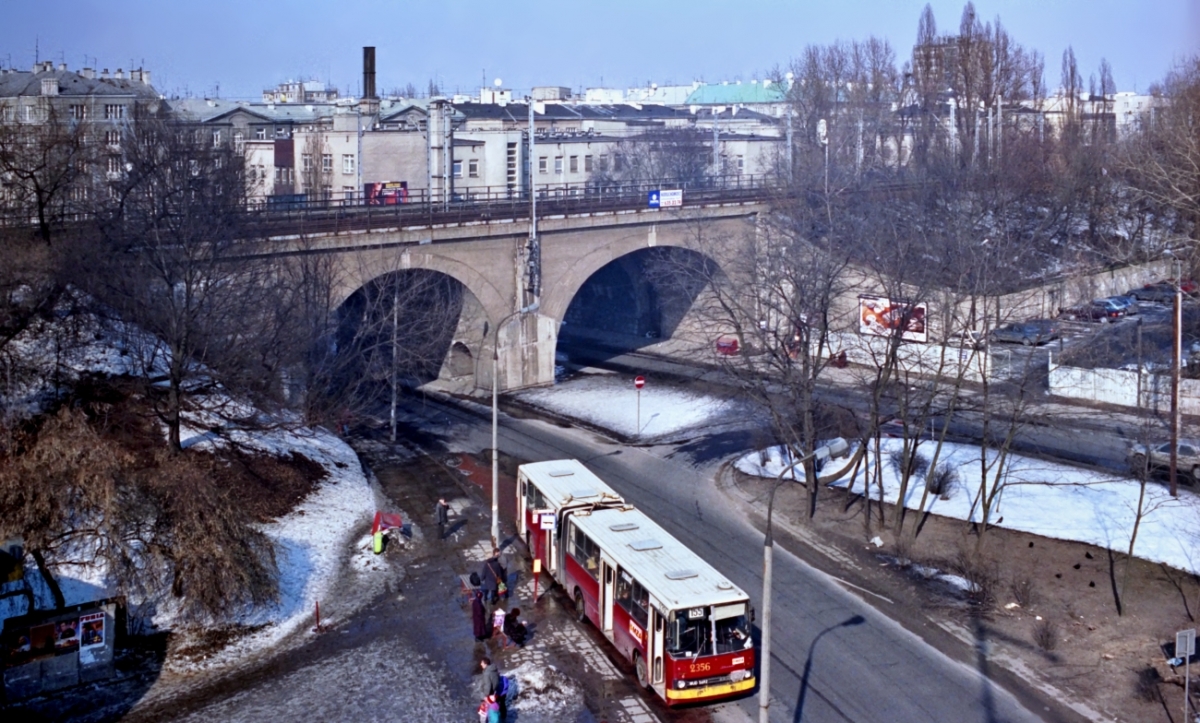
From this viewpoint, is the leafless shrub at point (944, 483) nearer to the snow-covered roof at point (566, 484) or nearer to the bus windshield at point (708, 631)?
the snow-covered roof at point (566, 484)

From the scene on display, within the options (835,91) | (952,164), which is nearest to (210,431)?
(952,164)

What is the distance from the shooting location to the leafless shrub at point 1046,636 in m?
18.9

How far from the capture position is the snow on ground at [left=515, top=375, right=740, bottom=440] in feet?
117

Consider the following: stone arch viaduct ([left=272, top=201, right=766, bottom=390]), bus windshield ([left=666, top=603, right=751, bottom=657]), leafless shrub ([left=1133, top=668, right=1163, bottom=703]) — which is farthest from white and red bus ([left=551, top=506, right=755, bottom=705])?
stone arch viaduct ([left=272, top=201, right=766, bottom=390])

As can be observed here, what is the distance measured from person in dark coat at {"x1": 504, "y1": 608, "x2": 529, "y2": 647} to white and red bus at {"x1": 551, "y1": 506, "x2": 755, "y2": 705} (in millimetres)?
1261

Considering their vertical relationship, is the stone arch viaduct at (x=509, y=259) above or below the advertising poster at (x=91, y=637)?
above

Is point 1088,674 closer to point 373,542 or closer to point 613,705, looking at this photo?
point 613,705

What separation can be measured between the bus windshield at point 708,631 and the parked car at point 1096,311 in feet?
104

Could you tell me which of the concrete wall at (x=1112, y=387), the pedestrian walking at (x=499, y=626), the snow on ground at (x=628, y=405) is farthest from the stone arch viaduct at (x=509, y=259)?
the pedestrian walking at (x=499, y=626)

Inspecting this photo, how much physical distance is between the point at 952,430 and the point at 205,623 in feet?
73.0

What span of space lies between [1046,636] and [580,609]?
26.3ft

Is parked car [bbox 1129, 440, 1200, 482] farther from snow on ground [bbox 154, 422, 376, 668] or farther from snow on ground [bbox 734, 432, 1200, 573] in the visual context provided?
Result: snow on ground [bbox 154, 422, 376, 668]

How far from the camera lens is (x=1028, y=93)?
3258 inches

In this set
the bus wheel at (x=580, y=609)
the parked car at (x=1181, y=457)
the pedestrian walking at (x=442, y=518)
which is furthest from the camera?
the parked car at (x=1181, y=457)
